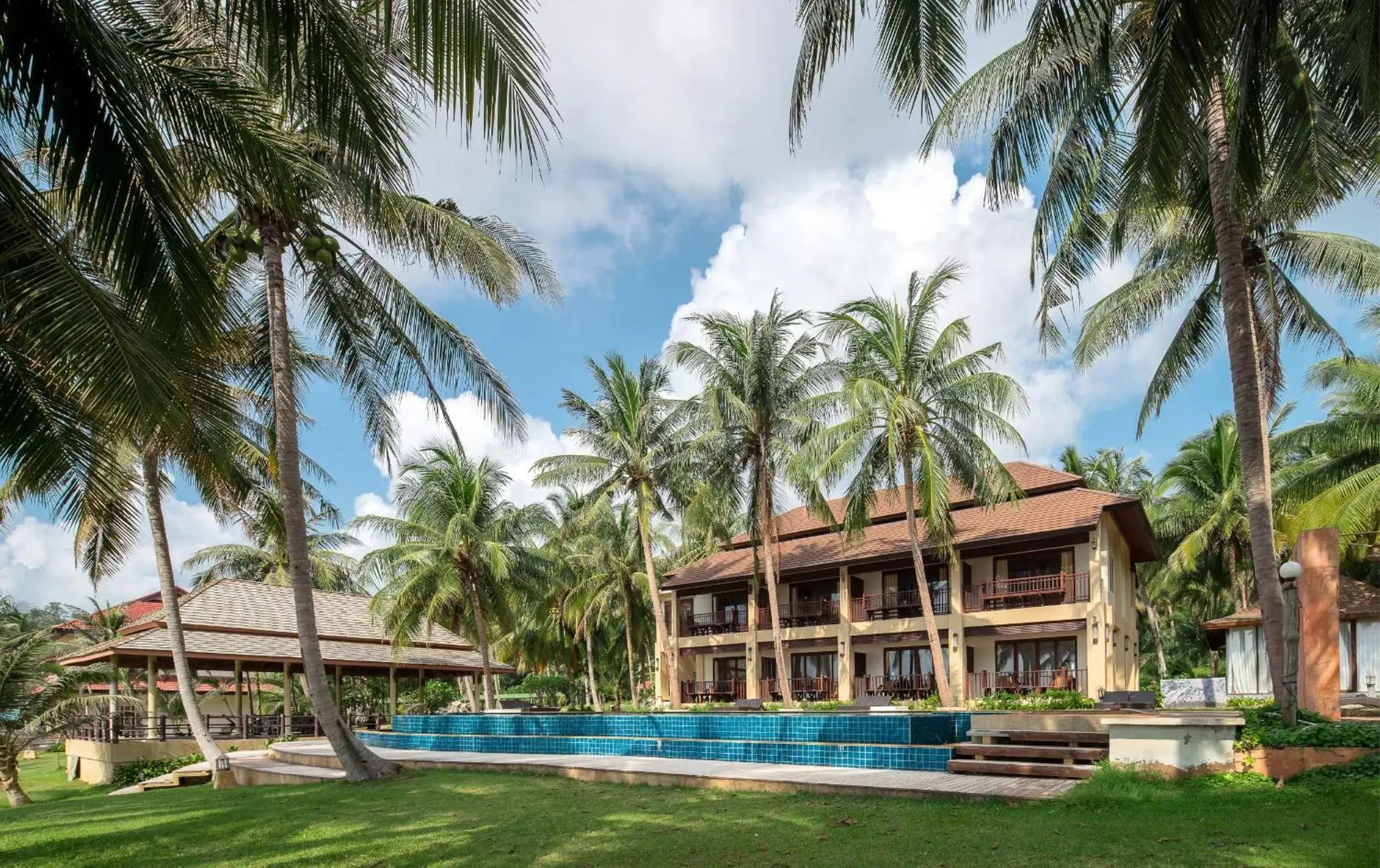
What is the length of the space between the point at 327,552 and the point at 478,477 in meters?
17.9

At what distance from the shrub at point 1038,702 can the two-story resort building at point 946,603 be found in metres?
1.35

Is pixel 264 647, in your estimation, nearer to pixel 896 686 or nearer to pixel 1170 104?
pixel 896 686

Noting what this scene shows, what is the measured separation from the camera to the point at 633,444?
88.4 ft

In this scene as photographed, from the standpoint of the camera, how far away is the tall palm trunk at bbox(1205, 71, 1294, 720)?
10758 mm

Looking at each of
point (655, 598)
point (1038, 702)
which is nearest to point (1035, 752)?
point (1038, 702)

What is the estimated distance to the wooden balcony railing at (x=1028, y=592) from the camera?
24.4m

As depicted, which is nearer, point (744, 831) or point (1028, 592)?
point (744, 831)

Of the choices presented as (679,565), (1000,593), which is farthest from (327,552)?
(1000,593)

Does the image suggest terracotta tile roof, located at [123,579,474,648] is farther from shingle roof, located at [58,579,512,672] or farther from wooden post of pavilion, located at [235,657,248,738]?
wooden post of pavilion, located at [235,657,248,738]

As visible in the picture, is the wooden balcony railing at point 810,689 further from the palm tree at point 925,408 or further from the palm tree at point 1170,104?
the palm tree at point 1170,104

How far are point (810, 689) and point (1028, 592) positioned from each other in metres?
8.47

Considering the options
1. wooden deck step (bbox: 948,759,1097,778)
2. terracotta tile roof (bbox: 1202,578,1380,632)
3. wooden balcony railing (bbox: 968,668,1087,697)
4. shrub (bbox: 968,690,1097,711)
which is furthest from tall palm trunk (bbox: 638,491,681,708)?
wooden deck step (bbox: 948,759,1097,778)

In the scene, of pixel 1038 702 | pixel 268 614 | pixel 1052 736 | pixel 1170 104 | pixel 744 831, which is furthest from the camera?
pixel 268 614

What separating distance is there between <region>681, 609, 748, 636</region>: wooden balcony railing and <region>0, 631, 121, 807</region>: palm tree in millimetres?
18053
